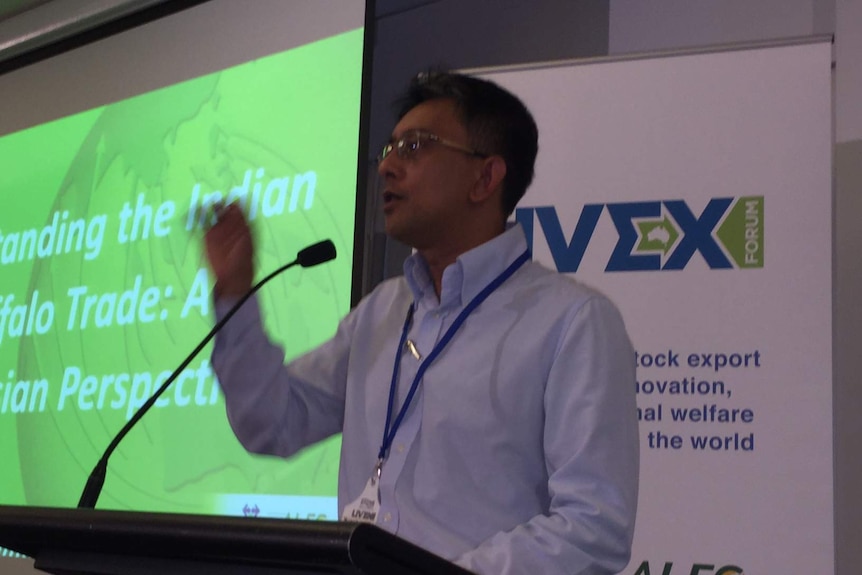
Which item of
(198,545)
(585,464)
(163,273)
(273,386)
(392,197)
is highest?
(163,273)

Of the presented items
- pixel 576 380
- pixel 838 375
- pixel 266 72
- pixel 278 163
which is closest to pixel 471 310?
pixel 576 380

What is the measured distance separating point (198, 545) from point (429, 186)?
888 mm

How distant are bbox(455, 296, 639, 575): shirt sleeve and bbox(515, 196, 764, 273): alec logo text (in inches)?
42.5

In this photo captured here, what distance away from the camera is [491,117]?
1851 millimetres

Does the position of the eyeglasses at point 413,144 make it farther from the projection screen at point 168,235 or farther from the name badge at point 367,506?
the projection screen at point 168,235

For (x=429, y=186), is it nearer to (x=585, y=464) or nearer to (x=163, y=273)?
(x=585, y=464)

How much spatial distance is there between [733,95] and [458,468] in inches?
59.9

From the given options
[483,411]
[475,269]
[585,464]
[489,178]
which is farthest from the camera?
[489,178]

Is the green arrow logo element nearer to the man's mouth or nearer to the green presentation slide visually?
the green presentation slide

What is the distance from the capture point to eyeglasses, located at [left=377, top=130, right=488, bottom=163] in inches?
69.1

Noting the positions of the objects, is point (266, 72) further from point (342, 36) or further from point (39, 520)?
point (39, 520)

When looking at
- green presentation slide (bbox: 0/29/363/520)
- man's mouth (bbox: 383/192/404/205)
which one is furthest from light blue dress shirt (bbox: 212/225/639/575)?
green presentation slide (bbox: 0/29/363/520)

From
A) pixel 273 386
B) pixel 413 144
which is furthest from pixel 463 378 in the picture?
pixel 413 144

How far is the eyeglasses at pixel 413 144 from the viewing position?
176cm
